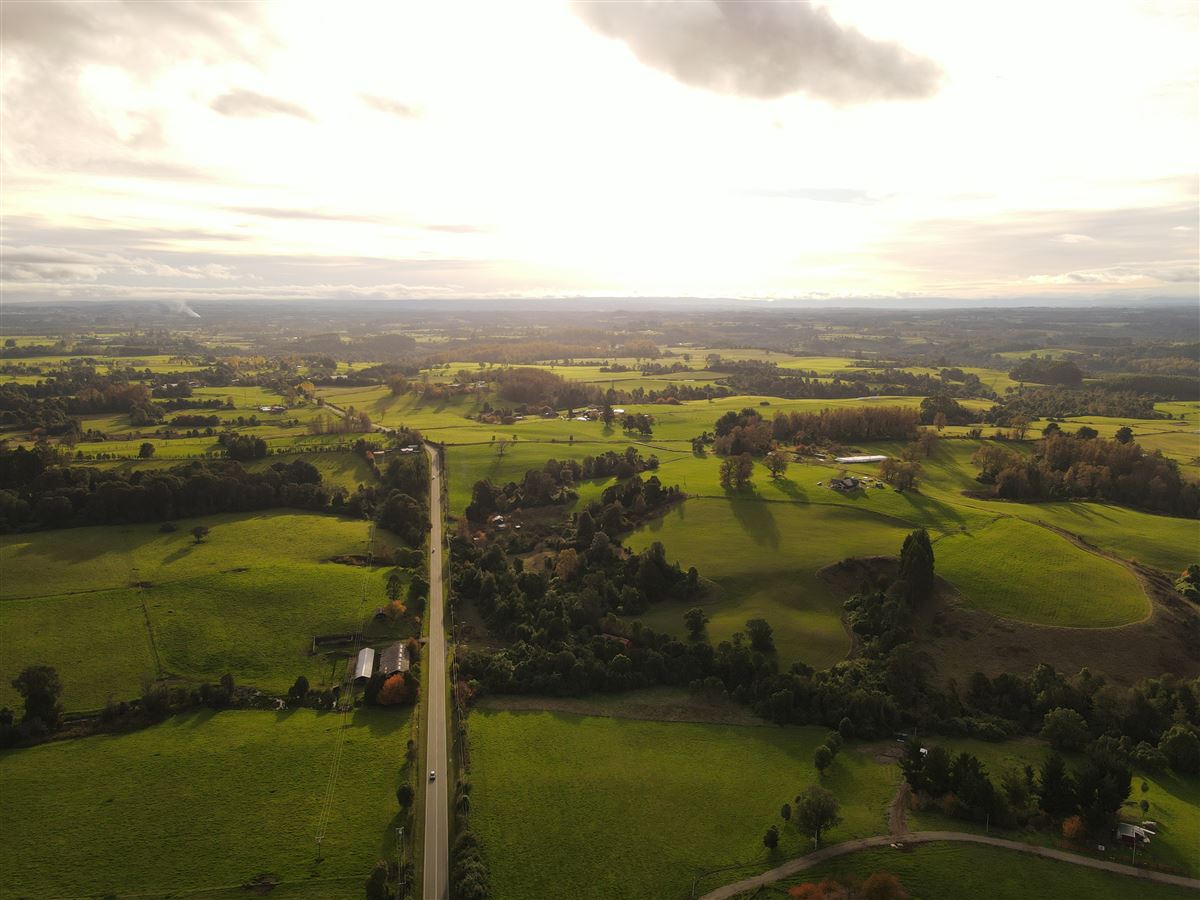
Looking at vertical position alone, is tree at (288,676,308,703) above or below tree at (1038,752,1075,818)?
below

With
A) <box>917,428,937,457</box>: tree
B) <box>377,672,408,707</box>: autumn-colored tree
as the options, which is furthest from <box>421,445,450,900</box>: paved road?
<box>917,428,937,457</box>: tree

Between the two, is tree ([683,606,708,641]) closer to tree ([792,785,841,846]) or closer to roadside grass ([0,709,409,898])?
tree ([792,785,841,846])

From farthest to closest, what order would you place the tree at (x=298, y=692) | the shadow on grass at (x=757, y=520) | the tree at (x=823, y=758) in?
the shadow on grass at (x=757, y=520) → the tree at (x=298, y=692) → the tree at (x=823, y=758)

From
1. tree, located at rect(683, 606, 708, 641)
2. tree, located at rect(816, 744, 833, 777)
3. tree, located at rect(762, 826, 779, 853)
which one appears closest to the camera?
tree, located at rect(762, 826, 779, 853)

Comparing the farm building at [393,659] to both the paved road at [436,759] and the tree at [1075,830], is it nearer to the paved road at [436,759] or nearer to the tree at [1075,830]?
the paved road at [436,759]

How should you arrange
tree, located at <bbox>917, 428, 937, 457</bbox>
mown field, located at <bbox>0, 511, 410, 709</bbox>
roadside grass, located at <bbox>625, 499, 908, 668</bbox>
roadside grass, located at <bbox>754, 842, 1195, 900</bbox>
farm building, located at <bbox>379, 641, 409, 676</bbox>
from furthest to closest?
tree, located at <bbox>917, 428, 937, 457</bbox>, roadside grass, located at <bbox>625, 499, 908, 668</bbox>, mown field, located at <bbox>0, 511, 410, 709</bbox>, farm building, located at <bbox>379, 641, 409, 676</bbox>, roadside grass, located at <bbox>754, 842, 1195, 900</bbox>

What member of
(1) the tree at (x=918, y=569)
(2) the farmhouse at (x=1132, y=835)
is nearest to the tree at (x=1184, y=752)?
(2) the farmhouse at (x=1132, y=835)

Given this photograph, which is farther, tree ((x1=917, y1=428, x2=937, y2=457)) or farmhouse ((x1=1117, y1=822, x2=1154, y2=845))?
tree ((x1=917, y1=428, x2=937, y2=457))
